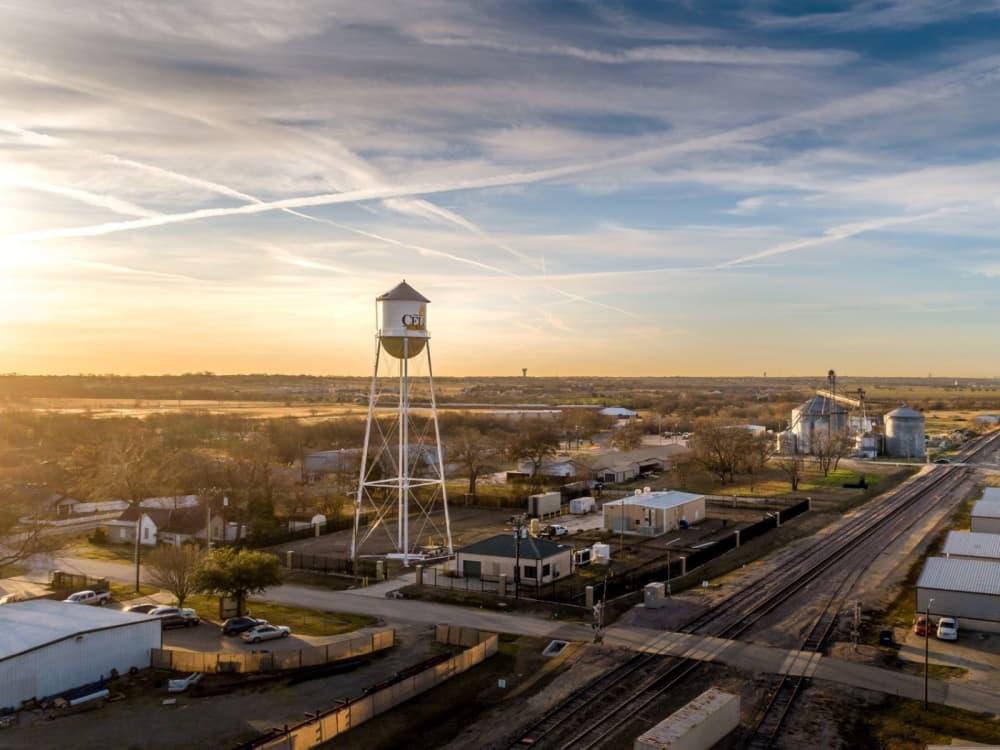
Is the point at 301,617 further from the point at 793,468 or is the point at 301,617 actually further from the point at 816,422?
the point at 816,422

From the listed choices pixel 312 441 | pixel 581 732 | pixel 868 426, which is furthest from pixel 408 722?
pixel 868 426

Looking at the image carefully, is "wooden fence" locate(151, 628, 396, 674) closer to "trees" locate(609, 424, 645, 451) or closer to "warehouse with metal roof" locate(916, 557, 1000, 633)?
"warehouse with metal roof" locate(916, 557, 1000, 633)

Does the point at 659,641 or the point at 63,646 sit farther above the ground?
the point at 63,646

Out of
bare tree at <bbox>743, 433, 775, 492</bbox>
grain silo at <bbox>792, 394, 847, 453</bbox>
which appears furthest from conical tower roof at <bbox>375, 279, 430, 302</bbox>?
grain silo at <bbox>792, 394, 847, 453</bbox>

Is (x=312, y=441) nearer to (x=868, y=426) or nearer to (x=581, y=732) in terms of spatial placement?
(x=868, y=426)

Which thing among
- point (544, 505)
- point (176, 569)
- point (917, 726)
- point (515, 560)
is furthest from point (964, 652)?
point (544, 505)
